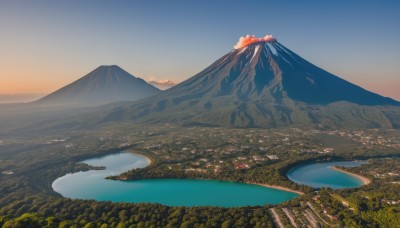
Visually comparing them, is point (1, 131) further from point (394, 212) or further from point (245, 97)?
Result: point (394, 212)

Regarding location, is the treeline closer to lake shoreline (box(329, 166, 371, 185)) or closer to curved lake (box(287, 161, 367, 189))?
curved lake (box(287, 161, 367, 189))

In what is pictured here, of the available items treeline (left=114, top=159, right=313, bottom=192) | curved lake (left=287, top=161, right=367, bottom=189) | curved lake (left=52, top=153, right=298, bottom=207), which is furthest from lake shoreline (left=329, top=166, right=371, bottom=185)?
curved lake (left=52, top=153, right=298, bottom=207)

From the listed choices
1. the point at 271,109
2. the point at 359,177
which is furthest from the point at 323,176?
the point at 271,109

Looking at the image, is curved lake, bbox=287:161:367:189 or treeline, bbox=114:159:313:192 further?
treeline, bbox=114:159:313:192

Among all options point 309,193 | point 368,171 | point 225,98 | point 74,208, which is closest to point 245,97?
point 225,98

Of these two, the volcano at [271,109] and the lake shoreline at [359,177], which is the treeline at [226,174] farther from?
the volcano at [271,109]

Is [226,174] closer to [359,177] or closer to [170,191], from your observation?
[170,191]

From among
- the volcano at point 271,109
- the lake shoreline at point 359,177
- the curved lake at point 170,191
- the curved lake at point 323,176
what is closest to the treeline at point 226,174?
the curved lake at point 170,191
